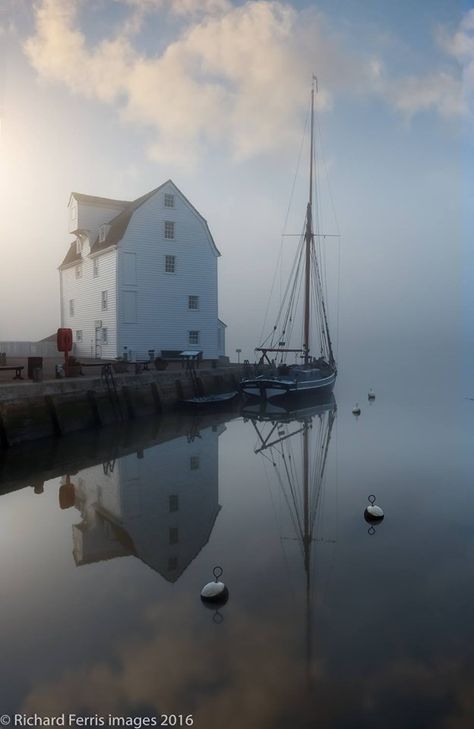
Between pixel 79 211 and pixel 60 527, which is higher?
pixel 79 211

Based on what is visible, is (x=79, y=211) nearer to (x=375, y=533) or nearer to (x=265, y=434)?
(x=265, y=434)

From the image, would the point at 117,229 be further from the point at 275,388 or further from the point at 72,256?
the point at 275,388

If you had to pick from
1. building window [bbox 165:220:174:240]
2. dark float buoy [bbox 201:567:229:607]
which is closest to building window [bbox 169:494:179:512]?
dark float buoy [bbox 201:567:229:607]

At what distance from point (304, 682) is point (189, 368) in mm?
31165

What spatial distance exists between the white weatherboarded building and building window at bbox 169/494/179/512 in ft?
78.5

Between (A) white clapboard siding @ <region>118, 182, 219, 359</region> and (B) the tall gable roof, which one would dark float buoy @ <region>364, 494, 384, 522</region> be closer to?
(A) white clapboard siding @ <region>118, 182, 219, 359</region>

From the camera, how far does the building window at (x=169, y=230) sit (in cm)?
4025

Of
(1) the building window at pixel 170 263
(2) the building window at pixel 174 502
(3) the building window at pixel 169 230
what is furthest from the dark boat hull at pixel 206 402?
(2) the building window at pixel 174 502

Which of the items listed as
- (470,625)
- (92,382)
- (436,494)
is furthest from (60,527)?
(92,382)

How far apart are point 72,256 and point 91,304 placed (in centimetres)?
761

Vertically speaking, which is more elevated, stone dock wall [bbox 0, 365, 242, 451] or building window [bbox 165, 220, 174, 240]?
building window [bbox 165, 220, 174, 240]

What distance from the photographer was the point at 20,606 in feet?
27.3

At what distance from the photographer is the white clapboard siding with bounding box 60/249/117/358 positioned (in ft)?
126

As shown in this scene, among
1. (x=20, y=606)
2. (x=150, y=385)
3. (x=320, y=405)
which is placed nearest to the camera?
(x=20, y=606)
